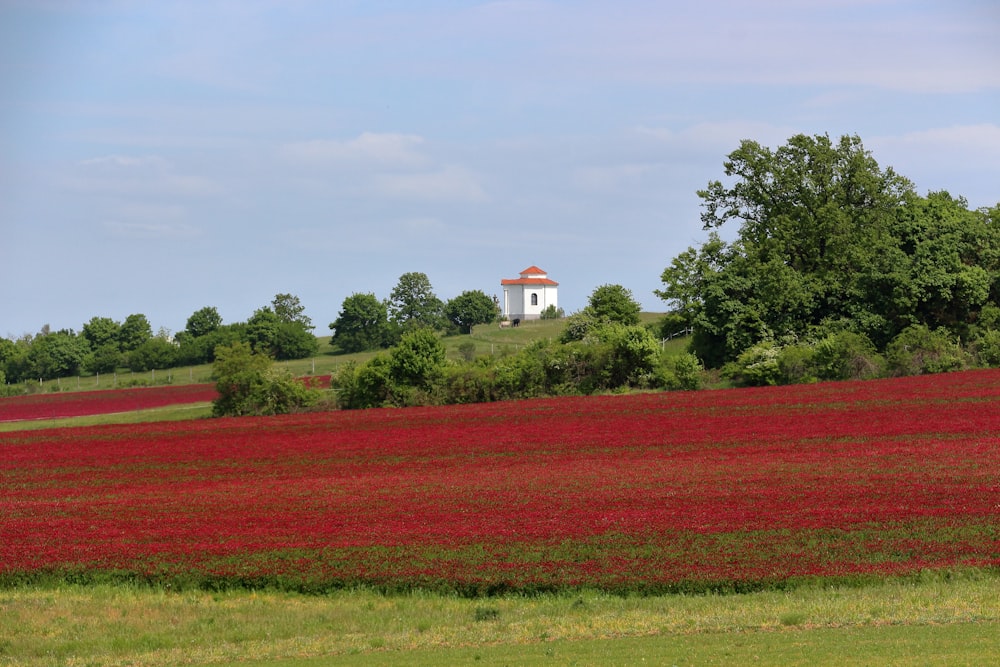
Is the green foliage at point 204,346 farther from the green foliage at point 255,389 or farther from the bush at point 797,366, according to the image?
the bush at point 797,366

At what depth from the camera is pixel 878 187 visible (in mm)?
72188

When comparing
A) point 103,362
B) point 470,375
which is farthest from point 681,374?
point 103,362

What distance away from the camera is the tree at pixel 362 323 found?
133875 mm

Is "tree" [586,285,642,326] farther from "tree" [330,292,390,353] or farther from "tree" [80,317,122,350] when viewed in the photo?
"tree" [80,317,122,350]

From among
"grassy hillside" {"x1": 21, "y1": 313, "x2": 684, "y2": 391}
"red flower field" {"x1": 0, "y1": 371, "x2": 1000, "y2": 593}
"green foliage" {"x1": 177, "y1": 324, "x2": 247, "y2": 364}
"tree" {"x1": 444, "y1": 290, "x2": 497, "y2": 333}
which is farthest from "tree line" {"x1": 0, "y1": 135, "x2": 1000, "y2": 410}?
"tree" {"x1": 444, "y1": 290, "x2": 497, "y2": 333}

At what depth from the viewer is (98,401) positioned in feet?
268

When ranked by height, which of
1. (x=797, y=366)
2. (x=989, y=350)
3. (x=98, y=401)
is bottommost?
(x=98, y=401)

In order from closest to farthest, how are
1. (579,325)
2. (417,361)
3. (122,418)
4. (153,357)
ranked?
(417,361), (122,418), (579,325), (153,357)

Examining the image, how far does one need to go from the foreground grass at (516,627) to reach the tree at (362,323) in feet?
365

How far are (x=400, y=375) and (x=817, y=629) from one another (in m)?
47.2

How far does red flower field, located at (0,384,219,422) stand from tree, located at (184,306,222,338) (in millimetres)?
53162

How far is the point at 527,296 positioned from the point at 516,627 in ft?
423

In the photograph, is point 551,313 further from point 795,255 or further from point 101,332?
point 795,255

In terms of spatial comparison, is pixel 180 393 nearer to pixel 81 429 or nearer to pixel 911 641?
pixel 81 429
